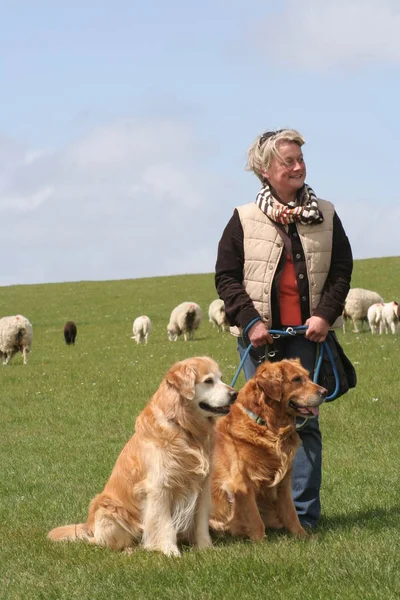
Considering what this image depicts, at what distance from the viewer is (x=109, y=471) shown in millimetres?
11266

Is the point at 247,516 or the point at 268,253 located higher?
the point at 268,253

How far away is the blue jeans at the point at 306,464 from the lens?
759 centimetres

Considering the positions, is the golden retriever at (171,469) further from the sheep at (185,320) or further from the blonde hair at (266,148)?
the sheep at (185,320)

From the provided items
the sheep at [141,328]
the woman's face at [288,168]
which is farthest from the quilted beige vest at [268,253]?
the sheep at [141,328]

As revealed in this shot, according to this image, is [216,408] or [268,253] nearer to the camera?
[216,408]

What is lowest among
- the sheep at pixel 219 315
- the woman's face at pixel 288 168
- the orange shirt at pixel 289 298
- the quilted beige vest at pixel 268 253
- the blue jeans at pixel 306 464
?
the blue jeans at pixel 306 464

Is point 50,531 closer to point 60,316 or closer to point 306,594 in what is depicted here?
point 306,594

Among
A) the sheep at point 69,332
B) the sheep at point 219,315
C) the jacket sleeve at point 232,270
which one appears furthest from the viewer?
the sheep at point 219,315

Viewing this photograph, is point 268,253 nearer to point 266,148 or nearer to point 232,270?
point 232,270

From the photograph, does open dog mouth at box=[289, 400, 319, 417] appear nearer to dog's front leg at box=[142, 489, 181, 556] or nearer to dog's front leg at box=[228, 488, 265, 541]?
dog's front leg at box=[228, 488, 265, 541]

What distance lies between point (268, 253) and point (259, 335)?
669mm

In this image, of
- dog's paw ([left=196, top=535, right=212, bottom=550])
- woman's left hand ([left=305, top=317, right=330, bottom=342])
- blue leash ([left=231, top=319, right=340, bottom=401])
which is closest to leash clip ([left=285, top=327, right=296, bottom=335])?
blue leash ([left=231, top=319, right=340, bottom=401])

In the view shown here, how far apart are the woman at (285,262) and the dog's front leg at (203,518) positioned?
3.53ft

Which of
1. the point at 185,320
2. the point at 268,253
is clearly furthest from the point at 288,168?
the point at 185,320
